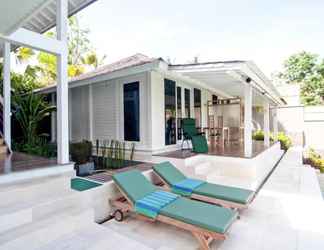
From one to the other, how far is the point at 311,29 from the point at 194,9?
1895cm

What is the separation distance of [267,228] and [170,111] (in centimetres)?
512

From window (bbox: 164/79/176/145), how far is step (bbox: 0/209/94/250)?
481cm

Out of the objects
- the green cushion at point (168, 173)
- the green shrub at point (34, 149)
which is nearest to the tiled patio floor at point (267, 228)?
the green cushion at point (168, 173)

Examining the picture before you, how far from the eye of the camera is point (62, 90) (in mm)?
4066

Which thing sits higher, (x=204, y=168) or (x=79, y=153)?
(x=79, y=153)

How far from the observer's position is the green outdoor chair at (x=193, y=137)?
7535mm

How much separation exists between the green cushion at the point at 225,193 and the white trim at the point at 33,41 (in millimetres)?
4032

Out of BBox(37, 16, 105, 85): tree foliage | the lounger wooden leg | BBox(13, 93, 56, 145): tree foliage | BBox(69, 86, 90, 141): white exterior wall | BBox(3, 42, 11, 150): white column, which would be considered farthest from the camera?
BBox(37, 16, 105, 85): tree foliage

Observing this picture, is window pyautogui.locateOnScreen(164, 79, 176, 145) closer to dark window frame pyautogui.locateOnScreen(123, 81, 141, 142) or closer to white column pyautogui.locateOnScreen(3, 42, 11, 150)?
dark window frame pyautogui.locateOnScreen(123, 81, 141, 142)

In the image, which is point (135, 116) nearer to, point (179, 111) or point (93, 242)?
point (179, 111)

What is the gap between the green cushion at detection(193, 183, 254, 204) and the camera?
4332 mm

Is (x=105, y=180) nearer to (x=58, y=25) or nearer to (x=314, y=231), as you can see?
(x=58, y=25)

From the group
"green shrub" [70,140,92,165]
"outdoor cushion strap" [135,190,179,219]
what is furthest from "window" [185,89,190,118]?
"outdoor cushion strap" [135,190,179,219]

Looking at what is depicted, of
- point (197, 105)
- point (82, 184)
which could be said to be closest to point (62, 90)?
point (82, 184)
